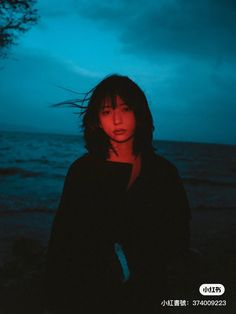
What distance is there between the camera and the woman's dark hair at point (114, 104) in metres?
1.98

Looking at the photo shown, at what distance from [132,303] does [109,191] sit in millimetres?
651

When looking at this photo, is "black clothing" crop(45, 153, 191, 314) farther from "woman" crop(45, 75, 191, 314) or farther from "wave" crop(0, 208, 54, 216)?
"wave" crop(0, 208, 54, 216)

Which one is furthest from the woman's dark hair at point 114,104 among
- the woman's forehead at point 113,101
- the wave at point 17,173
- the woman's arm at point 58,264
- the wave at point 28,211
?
the wave at point 17,173

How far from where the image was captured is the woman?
171 centimetres

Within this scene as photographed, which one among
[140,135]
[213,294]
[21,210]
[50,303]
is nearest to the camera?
[50,303]

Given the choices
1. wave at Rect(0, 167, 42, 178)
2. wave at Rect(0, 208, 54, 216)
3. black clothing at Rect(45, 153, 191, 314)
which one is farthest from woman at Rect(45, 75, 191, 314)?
wave at Rect(0, 167, 42, 178)

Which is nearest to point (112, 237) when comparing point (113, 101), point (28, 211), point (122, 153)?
point (122, 153)

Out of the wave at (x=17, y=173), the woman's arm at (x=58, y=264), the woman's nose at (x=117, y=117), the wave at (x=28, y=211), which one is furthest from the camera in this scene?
the wave at (x=17, y=173)

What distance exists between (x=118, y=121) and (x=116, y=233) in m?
0.66

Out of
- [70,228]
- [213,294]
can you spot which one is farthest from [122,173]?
[213,294]

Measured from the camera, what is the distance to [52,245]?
1.74m

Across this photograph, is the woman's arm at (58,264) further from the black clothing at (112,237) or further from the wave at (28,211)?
the wave at (28,211)

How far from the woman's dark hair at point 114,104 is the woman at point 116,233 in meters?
0.06

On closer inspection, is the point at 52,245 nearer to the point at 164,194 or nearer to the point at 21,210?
the point at 164,194
